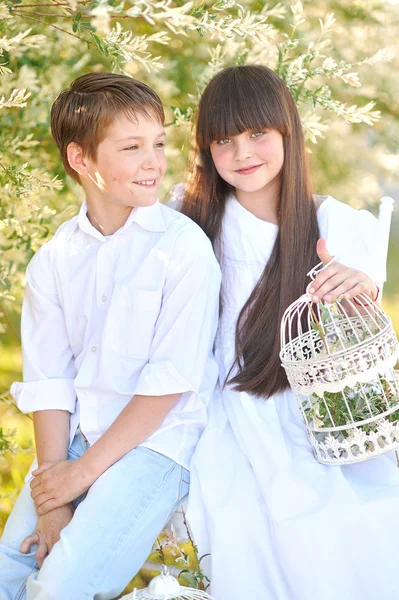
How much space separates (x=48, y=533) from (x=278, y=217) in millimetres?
1123

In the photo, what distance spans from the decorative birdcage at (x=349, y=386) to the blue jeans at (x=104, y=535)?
413mm

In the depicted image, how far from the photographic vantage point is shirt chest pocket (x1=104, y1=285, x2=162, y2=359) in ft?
7.28

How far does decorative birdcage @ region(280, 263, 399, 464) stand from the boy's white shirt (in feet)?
0.96

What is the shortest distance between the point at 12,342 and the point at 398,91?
6.53 ft

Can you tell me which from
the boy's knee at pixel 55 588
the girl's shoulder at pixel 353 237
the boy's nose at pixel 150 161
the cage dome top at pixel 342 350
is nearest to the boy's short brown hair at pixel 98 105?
the boy's nose at pixel 150 161

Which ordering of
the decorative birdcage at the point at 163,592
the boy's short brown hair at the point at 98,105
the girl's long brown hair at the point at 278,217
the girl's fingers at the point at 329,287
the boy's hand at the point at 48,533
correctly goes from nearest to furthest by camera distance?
the decorative birdcage at the point at 163,592 → the girl's fingers at the point at 329,287 → the boy's hand at the point at 48,533 → the boy's short brown hair at the point at 98,105 → the girl's long brown hair at the point at 278,217

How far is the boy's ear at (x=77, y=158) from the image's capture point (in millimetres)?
2318

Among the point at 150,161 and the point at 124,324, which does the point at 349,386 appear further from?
the point at 150,161

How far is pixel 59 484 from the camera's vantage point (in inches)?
84.5

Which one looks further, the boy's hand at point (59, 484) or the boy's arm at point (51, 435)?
the boy's arm at point (51, 435)

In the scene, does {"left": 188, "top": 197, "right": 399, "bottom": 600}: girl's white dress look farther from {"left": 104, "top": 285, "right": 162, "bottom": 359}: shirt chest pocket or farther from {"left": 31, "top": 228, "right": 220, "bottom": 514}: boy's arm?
{"left": 104, "top": 285, "right": 162, "bottom": 359}: shirt chest pocket

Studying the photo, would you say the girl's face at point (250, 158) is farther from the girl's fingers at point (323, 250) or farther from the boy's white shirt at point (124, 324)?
the girl's fingers at point (323, 250)

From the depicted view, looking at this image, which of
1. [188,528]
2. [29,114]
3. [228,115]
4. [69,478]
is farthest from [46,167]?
[188,528]

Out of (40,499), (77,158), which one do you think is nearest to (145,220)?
(77,158)
